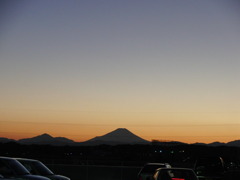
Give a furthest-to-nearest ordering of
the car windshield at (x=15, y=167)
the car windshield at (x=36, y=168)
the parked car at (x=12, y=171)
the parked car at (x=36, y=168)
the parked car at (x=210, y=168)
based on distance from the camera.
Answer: the parked car at (x=210, y=168) < the car windshield at (x=36, y=168) < the parked car at (x=36, y=168) < the car windshield at (x=15, y=167) < the parked car at (x=12, y=171)

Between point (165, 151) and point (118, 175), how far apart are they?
3515 inches

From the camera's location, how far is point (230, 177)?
33.9 meters

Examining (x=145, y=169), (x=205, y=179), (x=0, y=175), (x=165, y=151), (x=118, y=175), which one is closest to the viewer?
(x=0, y=175)

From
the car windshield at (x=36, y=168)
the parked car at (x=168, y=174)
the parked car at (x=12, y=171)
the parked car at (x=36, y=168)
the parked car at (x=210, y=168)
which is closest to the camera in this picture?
the parked car at (x=168, y=174)

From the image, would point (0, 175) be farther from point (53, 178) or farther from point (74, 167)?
point (74, 167)

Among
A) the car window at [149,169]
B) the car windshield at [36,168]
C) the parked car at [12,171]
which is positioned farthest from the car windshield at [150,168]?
the parked car at [12,171]

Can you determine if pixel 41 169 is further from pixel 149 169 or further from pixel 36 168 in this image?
pixel 149 169

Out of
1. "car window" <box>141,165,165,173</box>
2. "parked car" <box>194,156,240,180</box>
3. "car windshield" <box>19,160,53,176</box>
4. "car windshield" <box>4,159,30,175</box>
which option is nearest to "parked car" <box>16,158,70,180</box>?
"car windshield" <box>19,160,53,176</box>

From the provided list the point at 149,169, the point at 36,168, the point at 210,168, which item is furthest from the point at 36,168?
the point at 210,168

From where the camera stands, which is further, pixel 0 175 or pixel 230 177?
pixel 230 177

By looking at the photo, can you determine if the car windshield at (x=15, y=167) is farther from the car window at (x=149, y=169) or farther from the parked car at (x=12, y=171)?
the car window at (x=149, y=169)

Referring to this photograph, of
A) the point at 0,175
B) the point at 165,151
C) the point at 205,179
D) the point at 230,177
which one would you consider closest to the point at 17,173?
the point at 0,175

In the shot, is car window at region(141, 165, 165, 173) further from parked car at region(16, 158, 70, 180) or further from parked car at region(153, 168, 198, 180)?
parked car at region(153, 168, 198, 180)

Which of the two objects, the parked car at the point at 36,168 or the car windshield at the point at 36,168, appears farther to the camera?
the car windshield at the point at 36,168
